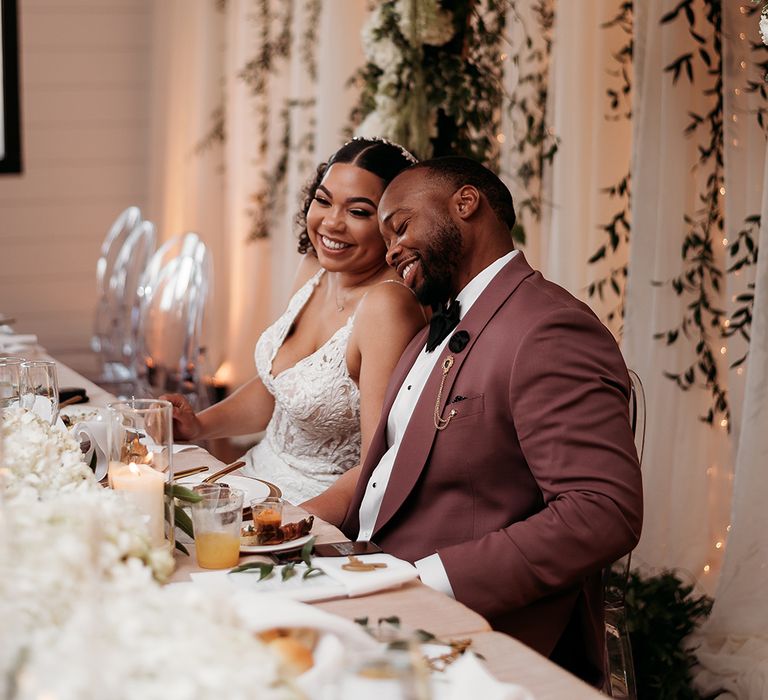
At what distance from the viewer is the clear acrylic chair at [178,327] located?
450 centimetres

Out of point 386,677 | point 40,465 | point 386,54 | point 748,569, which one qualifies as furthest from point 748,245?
point 386,677

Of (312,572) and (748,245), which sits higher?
(748,245)

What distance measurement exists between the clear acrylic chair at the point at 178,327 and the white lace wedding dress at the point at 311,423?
1792 millimetres

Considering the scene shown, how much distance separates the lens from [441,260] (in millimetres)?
1946

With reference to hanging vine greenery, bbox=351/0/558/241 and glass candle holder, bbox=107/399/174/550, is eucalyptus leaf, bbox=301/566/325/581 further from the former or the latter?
hanging vine greenery, bbox=351/0/558/241

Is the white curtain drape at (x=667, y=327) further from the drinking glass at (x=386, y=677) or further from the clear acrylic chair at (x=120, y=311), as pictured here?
the clear acrylic chair at (x=120, y=311)

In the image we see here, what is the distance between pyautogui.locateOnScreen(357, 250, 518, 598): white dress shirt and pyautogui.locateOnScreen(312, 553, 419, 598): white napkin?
0.44 m

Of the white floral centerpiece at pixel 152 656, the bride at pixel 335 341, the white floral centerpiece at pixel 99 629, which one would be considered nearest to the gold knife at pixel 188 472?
the bride at pixel 335 341

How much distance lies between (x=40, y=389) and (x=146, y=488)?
24.5 inches

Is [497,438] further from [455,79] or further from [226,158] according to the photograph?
[226,158]

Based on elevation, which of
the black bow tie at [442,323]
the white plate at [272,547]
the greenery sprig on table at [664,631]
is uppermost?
the black bow tie at [442,323]

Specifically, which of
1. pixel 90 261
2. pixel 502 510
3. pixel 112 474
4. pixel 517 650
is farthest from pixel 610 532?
pixel 90 261

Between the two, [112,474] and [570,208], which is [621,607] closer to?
[112,474]

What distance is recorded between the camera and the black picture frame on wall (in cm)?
686
